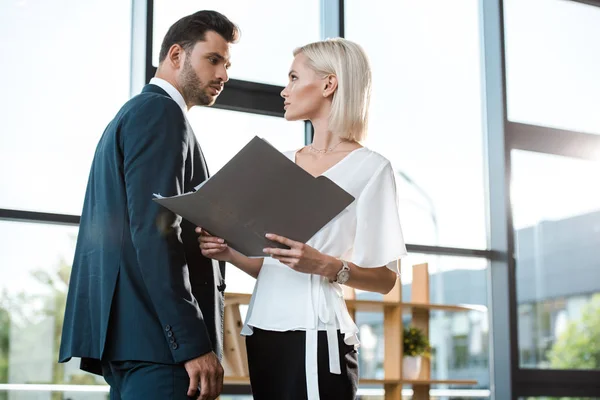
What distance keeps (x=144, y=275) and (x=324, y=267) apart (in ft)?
1.22

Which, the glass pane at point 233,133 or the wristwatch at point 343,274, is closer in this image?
the wristwatch at point 343,274

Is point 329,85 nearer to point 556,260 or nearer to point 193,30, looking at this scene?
point 193,30

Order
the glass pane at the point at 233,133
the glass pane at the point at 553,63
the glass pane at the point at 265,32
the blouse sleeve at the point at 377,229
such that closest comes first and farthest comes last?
the blouse sleeve at the point at 377,229
the glass pane at the point at 233,133
the glass pane at the point at 265,32
the glass pane at the point at 553,63

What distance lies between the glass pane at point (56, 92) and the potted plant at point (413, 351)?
1.68m

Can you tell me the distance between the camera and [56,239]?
10.8ft

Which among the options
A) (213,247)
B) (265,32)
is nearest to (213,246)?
(213,247)

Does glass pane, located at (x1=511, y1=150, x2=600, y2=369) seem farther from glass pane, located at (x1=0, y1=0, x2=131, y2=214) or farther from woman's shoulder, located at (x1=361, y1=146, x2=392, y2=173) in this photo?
woman's shoulder, located at (x1=361, y1=146, x2=392, y2=173)

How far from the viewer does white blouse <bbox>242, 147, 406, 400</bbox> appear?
1728 mm

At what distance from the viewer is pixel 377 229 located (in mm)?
1800

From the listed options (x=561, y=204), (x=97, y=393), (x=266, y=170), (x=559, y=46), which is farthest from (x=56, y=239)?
(x=559, y=46)

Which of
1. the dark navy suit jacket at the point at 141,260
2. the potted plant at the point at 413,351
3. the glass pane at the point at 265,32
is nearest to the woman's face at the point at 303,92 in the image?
the dark navy suit jacket at the point at 141,260

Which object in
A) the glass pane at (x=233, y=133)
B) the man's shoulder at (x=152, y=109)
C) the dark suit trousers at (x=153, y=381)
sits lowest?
the dark suit trousers at (x=153, y=381)

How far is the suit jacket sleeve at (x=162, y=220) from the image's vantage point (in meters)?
1.63

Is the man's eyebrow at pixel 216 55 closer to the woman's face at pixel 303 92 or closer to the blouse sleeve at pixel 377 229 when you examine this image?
the woman's face at pixel 303 92
